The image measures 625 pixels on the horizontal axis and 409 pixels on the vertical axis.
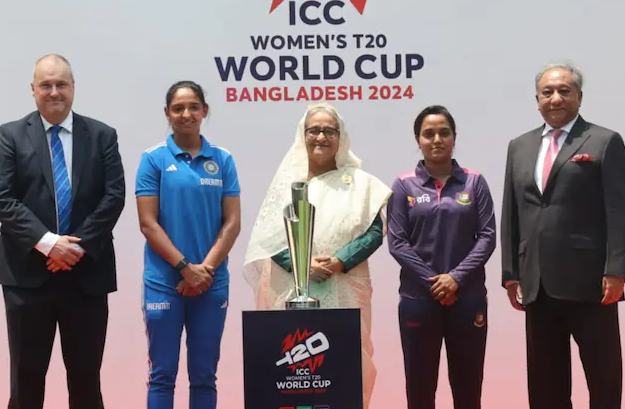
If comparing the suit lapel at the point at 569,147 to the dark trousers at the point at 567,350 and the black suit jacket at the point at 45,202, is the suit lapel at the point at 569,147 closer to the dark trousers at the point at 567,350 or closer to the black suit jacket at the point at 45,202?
the dark trousers at the point at 567,350

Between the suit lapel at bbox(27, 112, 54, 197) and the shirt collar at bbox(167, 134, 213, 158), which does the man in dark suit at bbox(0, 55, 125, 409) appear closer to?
the suit lapel at bbox(27, 112, 54, 197)

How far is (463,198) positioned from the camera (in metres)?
3.28

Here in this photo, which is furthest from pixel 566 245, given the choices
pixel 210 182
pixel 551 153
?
pixel 210 182

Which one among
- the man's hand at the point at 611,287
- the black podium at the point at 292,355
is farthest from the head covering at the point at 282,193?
the man's hand at the point at 611,287

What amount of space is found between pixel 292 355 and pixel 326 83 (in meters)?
1.90

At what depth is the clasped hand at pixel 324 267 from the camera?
3.21m

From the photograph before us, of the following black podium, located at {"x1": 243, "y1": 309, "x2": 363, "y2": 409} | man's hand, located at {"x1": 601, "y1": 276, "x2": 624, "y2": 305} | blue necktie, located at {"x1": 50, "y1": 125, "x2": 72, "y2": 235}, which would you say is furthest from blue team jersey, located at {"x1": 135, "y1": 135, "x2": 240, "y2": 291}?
man's hand, located at {"x1": 601, "y1": 276, "x2": 624, "y2": 305}

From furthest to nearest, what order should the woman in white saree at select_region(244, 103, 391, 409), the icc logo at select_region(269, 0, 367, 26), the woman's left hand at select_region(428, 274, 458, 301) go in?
the icc logo at select_region(269, 0, 367, 26) → the woman in white saree at select_region(244, 103, 391, 409) → the woman's left hand at select_region(428, 274, 458, 301)

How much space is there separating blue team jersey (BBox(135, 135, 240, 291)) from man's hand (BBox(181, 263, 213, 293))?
7 cm

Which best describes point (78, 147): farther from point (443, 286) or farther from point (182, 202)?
point (443, 286)

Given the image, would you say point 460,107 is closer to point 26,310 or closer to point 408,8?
point 408,8

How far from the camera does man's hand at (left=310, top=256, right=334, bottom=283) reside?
3214 mm

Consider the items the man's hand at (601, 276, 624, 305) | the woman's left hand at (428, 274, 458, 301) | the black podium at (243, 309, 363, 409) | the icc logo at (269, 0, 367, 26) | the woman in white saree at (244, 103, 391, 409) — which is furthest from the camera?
the icc logo at (269, 0, 367, 26)

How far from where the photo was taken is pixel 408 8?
4039 mm
